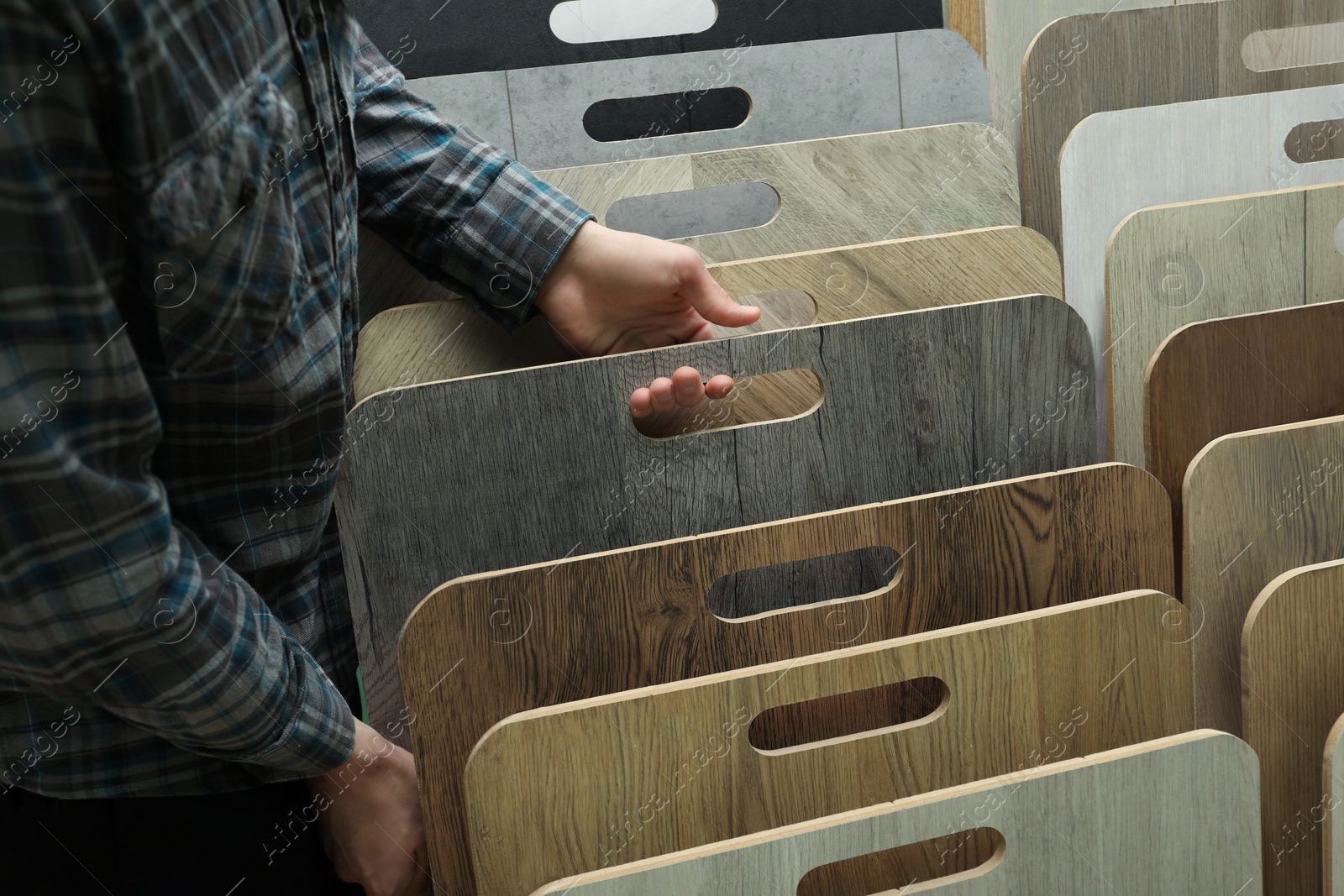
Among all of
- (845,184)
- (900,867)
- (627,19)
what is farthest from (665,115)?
(900,867)

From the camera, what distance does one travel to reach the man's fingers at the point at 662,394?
602mm

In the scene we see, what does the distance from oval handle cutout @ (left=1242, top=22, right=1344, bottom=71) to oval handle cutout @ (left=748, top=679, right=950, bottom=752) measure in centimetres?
70

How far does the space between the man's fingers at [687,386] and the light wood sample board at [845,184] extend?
21cm

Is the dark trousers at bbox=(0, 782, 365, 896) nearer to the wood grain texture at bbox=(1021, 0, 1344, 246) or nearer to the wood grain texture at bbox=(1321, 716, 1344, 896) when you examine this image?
the wood grain texture at bbox=(1321, 716, 1344, 896)

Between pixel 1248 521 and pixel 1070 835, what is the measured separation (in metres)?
0.27

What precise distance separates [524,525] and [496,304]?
0.53ft

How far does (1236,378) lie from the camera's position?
71cm

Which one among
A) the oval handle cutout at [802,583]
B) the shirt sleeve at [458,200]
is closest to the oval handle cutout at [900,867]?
the oval handle cutout at [802,583]

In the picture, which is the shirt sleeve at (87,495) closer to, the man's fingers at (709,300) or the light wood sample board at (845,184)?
the man's fingers at (709,300)

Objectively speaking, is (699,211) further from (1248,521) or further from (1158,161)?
(1248,521)

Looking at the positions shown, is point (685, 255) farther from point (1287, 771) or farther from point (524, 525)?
point (1287, 771)

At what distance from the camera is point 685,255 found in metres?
0.66

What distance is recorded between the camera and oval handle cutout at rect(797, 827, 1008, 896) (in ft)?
1.82

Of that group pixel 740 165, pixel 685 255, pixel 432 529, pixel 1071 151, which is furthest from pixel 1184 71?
pixel 432 529
